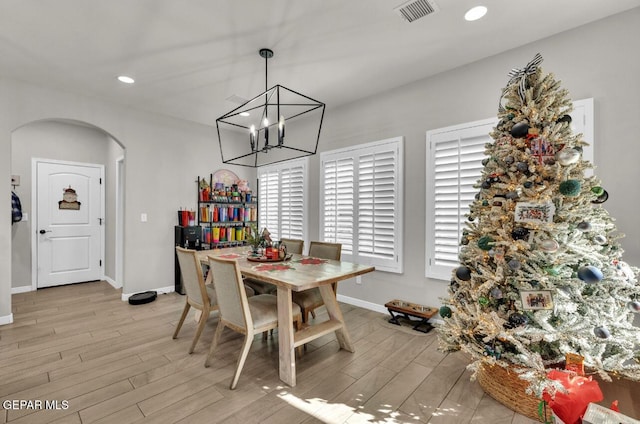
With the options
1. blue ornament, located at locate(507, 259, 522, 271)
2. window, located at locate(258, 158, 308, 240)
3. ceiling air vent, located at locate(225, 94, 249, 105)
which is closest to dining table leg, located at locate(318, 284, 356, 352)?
blue ornament, located at locate(507, 259, 522, 271)

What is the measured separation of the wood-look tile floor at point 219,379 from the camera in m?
1.85

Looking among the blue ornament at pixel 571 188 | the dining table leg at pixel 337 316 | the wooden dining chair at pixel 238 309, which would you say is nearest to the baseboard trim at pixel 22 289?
the wooden dining chair at pixel 238 309

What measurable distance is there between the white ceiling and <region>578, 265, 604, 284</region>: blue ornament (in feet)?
6.23

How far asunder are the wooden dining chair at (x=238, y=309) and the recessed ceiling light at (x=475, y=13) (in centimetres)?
255

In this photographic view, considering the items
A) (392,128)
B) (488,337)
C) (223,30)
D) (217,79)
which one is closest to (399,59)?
(392,128)

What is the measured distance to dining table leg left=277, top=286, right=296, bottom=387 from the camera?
7.15ft

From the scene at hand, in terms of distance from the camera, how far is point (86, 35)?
2469 mm

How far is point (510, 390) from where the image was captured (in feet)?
→ 6.23

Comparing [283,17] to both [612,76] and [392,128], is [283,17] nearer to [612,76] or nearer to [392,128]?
[392,128]

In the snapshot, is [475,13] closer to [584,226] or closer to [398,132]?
[398,132]

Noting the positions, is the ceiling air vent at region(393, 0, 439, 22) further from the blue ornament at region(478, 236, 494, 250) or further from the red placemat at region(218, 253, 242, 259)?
the red placemat at region(218, 253, 242, 259)

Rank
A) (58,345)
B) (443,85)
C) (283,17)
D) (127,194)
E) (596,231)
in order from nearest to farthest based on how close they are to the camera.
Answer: (596,231) < (283,17) < (58,345) < (443,85) < (127,194)

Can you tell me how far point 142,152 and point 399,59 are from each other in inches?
147

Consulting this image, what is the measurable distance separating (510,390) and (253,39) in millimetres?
3287
